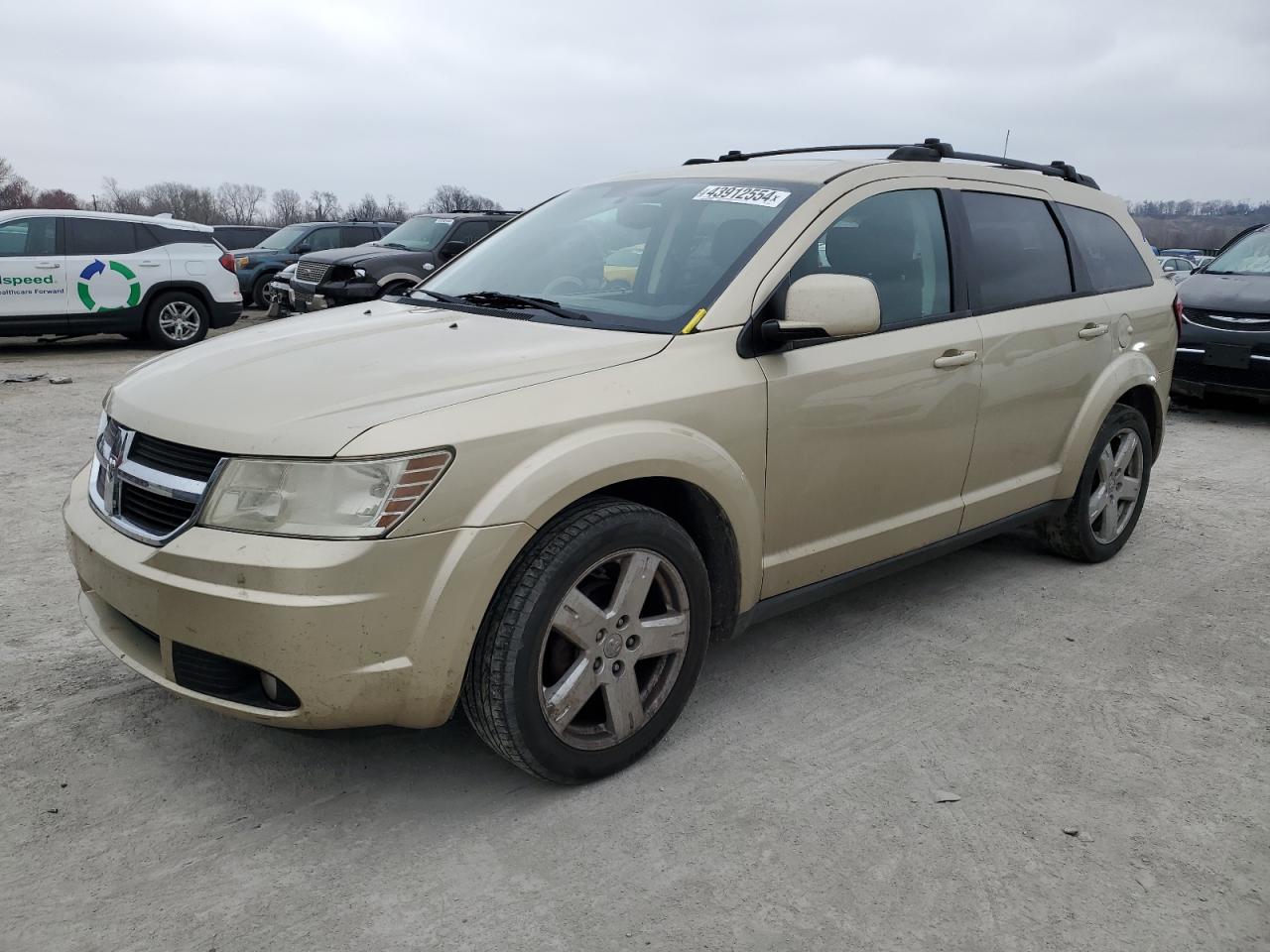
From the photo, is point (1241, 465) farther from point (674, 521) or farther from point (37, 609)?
point (37, 609)

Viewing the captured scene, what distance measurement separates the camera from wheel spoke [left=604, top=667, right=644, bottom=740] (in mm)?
2826

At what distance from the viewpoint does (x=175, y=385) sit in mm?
2816

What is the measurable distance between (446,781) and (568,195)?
2426 mm

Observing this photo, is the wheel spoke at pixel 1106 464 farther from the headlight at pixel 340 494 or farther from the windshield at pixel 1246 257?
the windshield at pixel 1246 257

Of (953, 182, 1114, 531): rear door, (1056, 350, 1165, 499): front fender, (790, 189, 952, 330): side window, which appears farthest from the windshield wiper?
(1056, 350, 1165, 499): front fender

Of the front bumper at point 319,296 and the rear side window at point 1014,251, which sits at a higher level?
the rear side window at point 1014,251

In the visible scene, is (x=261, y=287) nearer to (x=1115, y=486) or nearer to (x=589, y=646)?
(x=1115, y=486)

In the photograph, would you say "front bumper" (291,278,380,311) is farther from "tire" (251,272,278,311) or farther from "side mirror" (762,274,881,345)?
"side mirror" (762,274,881,345)

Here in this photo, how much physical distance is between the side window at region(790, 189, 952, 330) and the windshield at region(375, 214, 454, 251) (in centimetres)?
1112

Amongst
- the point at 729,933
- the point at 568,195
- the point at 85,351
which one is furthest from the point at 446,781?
the point at 85,351

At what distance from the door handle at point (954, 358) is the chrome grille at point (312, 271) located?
1190 cm

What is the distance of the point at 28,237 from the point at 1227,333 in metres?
12.5

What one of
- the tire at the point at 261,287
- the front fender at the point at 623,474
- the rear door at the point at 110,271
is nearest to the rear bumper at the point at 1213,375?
the front fender at the point at 623,474

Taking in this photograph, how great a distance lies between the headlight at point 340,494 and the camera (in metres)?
2.37
